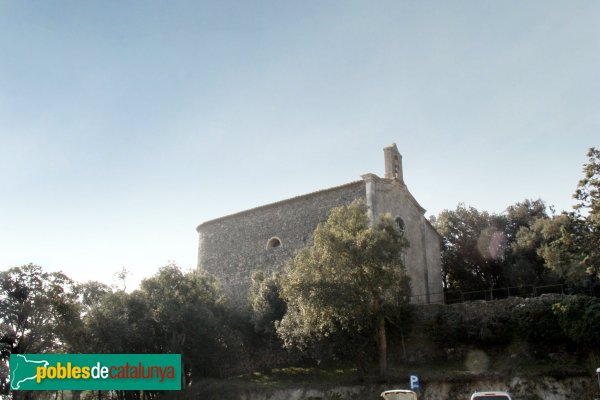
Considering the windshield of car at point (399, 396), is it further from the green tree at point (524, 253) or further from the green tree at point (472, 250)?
the green tree at point (472, 250)

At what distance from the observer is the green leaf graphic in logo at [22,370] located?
23.1m

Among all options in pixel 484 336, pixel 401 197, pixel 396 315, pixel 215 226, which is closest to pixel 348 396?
pixel 396 315

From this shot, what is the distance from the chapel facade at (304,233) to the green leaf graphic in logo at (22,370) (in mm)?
14391

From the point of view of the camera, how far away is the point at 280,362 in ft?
97.3

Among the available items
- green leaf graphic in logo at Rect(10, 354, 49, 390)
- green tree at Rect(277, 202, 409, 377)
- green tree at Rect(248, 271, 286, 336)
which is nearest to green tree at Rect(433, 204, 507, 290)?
green tree at Rect(248, 271, 286, 336)

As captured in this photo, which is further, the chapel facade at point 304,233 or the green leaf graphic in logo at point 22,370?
the chapel facade at point 304,233

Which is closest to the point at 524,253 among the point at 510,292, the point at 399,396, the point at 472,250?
the point at 510,292

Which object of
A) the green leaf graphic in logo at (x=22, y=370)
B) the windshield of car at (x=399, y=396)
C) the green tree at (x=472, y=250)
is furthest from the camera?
the green tree at (x=472, y=250)

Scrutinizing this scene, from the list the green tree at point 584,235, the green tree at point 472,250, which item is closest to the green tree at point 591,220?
the green tree at point 584,235

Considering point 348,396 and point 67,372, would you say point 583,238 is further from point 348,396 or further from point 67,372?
point 67,372

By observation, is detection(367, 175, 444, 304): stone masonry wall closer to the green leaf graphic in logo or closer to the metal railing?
the metal railing

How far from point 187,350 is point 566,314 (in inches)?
742

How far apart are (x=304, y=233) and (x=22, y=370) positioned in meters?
17.4

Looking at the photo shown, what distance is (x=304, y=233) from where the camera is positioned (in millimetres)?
34000
